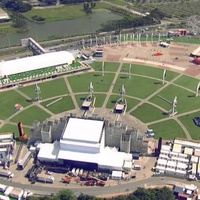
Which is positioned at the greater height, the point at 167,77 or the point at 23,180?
the point at 167,77

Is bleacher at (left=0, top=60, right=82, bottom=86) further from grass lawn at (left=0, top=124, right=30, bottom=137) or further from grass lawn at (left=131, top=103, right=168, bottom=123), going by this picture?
grass lawn at (left=131, top=103, right=168, bottom=123)

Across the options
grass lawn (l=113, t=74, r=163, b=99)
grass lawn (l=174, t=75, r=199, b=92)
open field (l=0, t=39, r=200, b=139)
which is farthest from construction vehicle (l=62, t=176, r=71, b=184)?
grass lawn (l=174, t=75, r=199, b=92)

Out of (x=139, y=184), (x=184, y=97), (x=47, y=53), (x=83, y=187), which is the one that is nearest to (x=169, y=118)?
(x=184, y=97)

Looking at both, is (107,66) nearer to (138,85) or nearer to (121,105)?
(138,85)

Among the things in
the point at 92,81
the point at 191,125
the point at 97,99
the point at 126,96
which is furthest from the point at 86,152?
the point at 92,81

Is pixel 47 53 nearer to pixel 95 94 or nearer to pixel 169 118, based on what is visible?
pixel 95 94

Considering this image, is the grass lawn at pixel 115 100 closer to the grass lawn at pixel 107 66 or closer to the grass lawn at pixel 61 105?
the grass lawn at pixel 61 105

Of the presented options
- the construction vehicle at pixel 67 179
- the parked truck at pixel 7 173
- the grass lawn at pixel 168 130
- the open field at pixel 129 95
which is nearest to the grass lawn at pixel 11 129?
the open field at pixel 129 95
